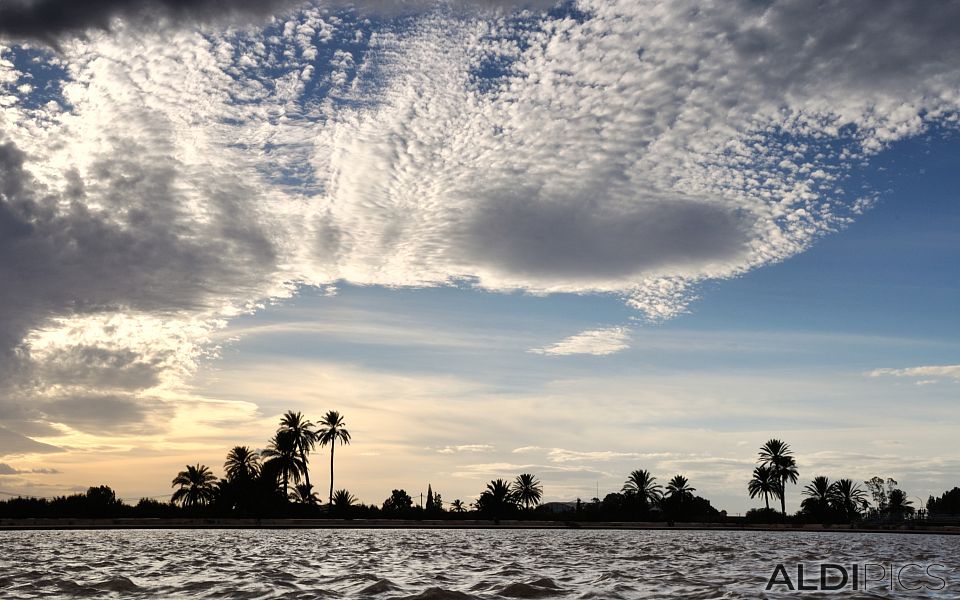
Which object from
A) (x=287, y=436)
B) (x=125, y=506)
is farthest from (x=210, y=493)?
(x=125, y=506)

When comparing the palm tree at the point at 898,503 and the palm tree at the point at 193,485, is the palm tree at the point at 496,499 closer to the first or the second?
the palm tree at the point at 193,485

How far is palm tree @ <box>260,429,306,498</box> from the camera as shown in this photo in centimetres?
9856

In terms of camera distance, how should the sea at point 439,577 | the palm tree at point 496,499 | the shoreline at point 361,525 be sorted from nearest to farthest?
the sea at point 439,577, the shoreline at point 361,525, the palm tree at point 496,499

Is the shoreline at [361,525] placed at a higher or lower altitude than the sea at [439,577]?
lower

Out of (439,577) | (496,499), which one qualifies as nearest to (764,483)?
(496,499)

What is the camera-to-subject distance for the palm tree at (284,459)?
323 ft

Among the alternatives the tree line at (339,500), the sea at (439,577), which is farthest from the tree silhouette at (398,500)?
the sea at (439,577)

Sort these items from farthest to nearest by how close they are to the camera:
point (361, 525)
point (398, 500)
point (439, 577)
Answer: point (398, 500) < point (361, 525) < point (439, 577)

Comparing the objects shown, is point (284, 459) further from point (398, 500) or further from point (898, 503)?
point (898, 503)

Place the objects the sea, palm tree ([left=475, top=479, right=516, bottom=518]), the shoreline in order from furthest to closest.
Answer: palm tree ([left=475, top=479, right=516, bottom=518]) < the shoreline < the sea

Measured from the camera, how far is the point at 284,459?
325 feet

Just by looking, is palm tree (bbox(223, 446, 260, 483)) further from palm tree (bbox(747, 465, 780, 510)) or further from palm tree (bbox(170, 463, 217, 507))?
palm tree (bbox(747, 465, 780, 510))

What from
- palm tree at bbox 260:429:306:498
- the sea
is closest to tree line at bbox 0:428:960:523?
palm tree at bbox 260:429:306:498

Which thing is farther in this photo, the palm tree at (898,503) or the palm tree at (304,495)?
the palm tree at (898,503)
